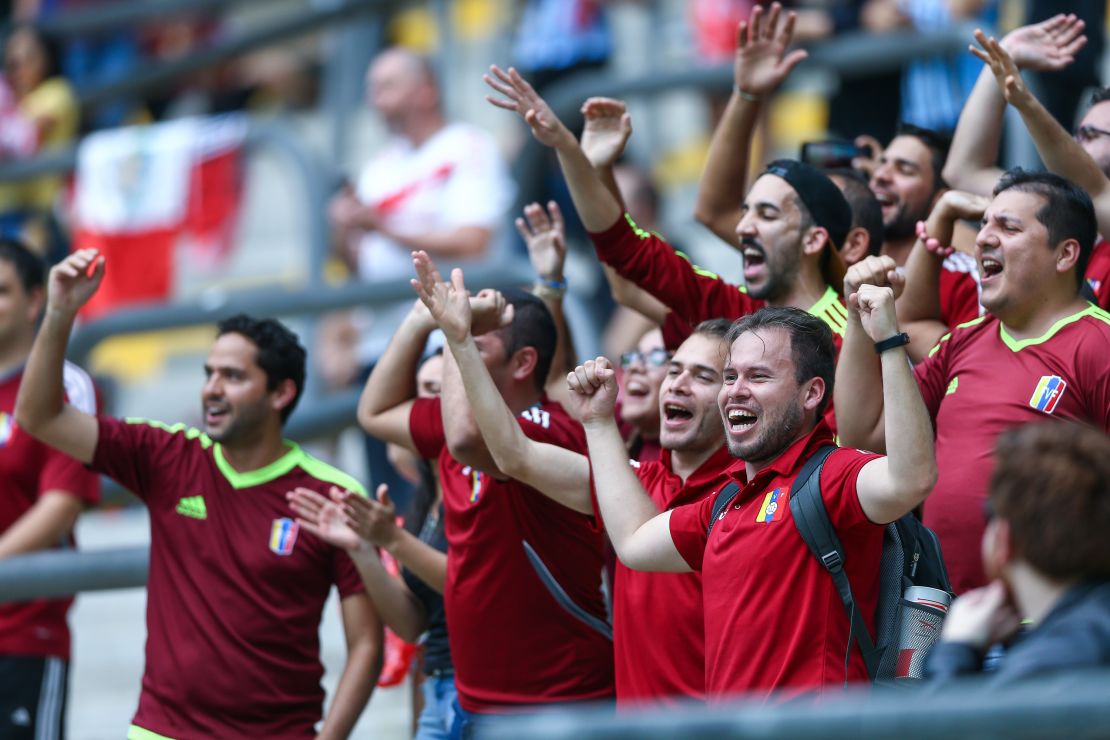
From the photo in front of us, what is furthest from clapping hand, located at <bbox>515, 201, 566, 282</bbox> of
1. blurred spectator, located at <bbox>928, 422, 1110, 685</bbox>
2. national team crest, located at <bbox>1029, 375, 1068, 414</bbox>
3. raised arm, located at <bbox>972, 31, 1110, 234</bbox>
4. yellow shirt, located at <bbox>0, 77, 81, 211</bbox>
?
yellow shirt, located at <bbox>0, 77, 81, 211</bbox>

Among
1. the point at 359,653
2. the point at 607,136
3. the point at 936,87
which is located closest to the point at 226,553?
the point at 359,653

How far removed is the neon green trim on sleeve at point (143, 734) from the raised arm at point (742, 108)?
7.89ft

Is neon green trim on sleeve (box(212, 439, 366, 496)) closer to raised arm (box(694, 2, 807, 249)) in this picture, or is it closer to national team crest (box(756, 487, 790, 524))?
raised arm (box(694, 2, 807, 249))

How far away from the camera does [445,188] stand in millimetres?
8008

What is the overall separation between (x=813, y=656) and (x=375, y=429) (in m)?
2.10

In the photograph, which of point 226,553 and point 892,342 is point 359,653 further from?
point 892,342

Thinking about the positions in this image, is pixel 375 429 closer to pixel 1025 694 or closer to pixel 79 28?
pixel 1025 694

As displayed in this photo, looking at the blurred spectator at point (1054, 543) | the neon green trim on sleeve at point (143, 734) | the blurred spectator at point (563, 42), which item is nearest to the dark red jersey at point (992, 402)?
the blurred spectator at point (1054, 543)

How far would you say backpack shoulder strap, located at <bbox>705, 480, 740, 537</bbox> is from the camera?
4.16 meters

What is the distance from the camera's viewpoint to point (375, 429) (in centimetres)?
559

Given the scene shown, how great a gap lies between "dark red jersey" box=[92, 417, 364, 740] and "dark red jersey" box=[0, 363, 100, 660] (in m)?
0.56

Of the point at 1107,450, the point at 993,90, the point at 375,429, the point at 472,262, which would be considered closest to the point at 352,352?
the point at 472,262

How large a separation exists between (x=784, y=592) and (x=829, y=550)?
14 cm

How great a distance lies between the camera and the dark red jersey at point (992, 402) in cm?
431
